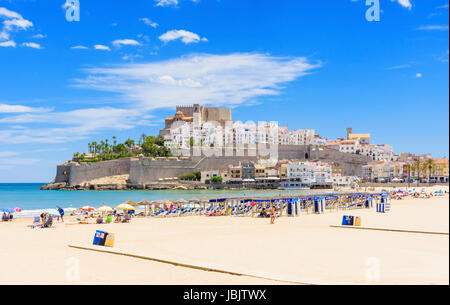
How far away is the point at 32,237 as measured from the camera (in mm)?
14414

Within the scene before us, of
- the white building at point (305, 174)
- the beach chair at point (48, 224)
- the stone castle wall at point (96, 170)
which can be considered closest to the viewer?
the beach chair at point (48, 224)

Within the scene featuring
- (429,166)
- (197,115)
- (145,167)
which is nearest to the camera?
(429,166)

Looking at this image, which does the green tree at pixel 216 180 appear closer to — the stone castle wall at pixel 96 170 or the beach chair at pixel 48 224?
the stone castle wall at pixel 96 170

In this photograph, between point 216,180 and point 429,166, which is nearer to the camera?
point 429,166

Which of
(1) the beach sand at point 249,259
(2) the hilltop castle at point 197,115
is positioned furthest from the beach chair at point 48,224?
(2) the hilltop castle at point 197,115

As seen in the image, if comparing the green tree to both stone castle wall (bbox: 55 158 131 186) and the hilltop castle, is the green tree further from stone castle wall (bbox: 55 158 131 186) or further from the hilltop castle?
the hilltop castle

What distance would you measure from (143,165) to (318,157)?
3616cm

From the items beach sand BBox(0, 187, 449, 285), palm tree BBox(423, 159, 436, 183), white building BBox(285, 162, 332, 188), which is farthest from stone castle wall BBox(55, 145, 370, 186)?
beach sand BBox(0, 187, 449, 285)

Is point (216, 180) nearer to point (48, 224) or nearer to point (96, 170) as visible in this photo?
point (96, 170)

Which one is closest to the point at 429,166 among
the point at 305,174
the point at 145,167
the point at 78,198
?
the point at 305,174

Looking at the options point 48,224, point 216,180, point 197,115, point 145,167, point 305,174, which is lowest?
point 48,224

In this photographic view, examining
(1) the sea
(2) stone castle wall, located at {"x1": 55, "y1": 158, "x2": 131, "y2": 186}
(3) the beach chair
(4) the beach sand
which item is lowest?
(1) the sea
